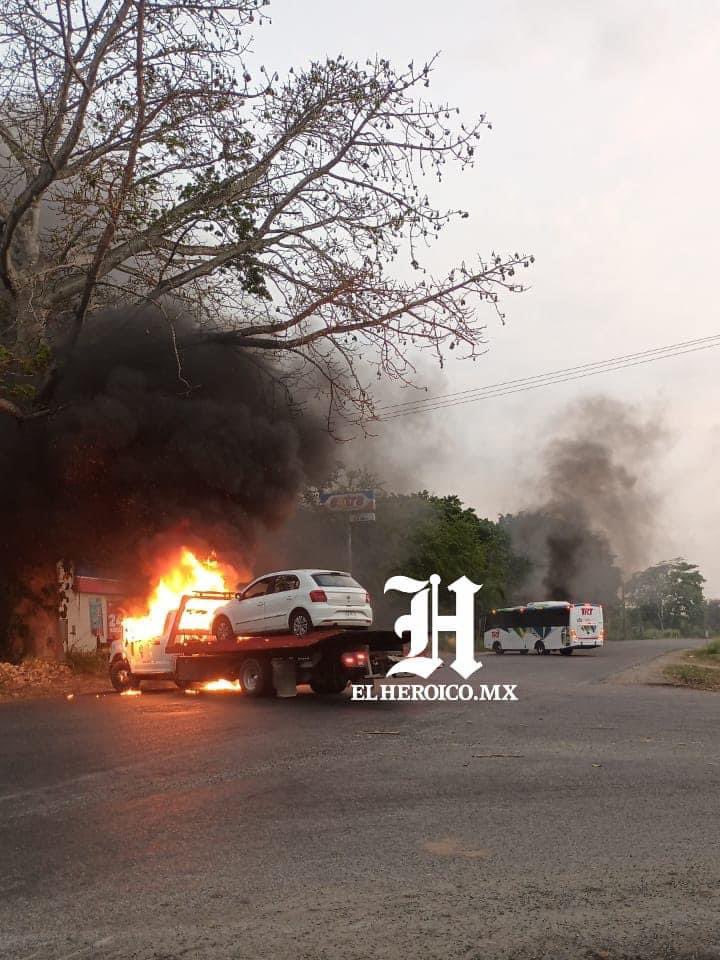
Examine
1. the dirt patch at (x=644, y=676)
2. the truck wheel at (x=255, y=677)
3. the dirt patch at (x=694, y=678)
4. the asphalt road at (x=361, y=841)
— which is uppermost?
the truck wheel at (x=255, y=677)

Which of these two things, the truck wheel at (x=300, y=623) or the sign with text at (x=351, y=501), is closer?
the truck wheel at (x=300, y=623)

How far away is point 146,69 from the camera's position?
20.5 meters

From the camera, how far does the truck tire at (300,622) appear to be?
59.0 ft

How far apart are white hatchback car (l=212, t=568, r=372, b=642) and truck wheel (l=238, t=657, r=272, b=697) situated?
2.09 feet

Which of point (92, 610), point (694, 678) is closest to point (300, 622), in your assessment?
point (694, 678)

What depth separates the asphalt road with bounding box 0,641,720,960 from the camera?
5.20 metres

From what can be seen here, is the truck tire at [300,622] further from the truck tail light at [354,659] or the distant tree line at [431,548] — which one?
the distant tree line at [431,548]

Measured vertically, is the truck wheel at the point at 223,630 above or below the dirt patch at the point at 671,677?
above

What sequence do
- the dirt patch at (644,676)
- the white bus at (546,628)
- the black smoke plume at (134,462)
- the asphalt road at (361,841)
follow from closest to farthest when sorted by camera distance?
the asphalt road at (361,841) → the dirt patch at (644,676) → the black smoke plume at (134,462) → the white bus at (546,628)

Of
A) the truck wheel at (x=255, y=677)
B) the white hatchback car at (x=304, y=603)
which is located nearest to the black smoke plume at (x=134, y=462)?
the white hatchback car at (x=304, y=603)

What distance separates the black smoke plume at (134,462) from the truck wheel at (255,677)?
23.5 ft

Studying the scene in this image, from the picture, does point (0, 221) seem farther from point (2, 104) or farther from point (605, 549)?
point (605, 549)

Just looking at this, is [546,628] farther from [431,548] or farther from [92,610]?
[92,610]

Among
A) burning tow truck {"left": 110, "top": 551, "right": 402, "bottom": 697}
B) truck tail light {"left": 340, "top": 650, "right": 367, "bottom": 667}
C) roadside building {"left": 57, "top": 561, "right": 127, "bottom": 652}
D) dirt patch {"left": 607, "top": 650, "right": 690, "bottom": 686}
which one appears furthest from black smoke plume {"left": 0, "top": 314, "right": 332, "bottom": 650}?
dirt patch {"left": 607, "top": 650, "right": 690, "bottom": 686}
